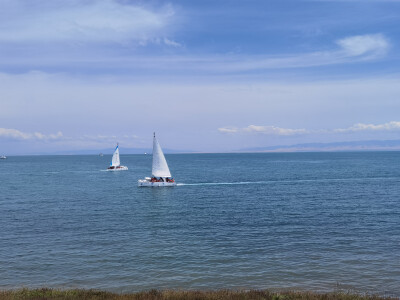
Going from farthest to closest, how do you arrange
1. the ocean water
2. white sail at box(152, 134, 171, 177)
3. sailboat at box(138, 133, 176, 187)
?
1. white sail at box(152, 134, 171, 177)
2. sailboat at box(138, 133, 176, 187)
3. the ocean water

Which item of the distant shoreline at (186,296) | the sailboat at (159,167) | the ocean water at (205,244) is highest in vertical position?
the sailboat at (159,167)

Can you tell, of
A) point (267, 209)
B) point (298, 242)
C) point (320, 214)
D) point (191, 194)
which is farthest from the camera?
point (191, 194)

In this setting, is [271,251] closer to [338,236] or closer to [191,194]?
[338,236]

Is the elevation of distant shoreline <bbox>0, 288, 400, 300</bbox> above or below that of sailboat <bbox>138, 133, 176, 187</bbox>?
below

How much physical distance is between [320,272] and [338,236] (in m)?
13.1

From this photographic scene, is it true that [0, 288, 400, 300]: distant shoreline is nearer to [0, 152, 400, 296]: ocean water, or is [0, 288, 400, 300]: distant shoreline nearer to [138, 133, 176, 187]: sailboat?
[0, 152, 400, 296]: ocean water

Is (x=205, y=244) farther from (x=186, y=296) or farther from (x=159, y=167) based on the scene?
(x=159, y=167)

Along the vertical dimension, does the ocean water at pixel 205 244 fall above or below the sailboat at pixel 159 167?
below

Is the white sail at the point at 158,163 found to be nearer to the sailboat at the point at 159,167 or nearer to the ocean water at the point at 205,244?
the sailboat at the point at 159,167

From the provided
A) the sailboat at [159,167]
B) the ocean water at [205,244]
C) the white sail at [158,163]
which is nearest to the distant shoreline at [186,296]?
the ocean water at [205,244]

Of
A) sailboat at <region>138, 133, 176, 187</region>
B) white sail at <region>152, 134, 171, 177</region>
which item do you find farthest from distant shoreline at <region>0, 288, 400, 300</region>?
white sail at <region>152, 134, 171, 177</region>

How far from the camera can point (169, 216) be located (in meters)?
58.3

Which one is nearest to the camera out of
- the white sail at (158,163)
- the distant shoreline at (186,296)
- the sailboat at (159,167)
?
the distant shoreline at (186,296)

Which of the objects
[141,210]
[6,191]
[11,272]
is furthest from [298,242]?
[6,191]
